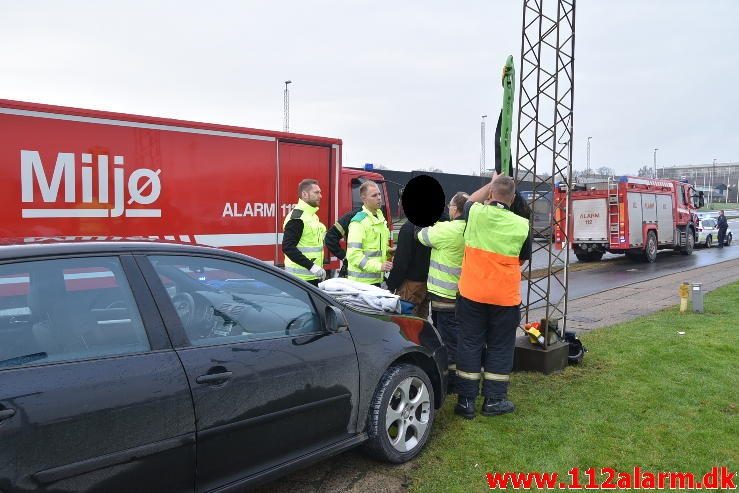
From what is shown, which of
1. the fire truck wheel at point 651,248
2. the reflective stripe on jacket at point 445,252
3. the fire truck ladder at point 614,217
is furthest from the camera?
the fire truck wheel at point 651,248

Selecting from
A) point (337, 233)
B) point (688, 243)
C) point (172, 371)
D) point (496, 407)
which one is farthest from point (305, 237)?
point (688, 243)

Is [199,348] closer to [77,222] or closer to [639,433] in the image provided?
[639,433]

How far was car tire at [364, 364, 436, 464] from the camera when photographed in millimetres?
3557

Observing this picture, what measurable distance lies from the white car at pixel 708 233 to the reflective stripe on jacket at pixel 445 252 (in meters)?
24.8

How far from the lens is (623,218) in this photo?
18266 millimetres

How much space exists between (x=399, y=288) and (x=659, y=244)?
58.2ft

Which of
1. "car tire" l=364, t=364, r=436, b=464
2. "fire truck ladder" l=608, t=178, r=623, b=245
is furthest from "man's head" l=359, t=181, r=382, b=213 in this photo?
"fire truck ladder" l=608, t=178, r=623, b=245

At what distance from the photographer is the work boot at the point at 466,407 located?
4492 millimetres

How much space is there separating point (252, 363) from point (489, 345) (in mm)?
2272

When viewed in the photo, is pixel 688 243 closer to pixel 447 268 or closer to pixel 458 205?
pixel 458 205

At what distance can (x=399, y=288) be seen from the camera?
17.7 ft

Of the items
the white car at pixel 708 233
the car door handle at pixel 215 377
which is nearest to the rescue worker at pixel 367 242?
the car door handle at pixel 215 377

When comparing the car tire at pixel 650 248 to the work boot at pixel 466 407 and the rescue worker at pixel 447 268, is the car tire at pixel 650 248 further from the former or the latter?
the work boot at pixel 466 407

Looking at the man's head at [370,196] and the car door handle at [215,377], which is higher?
the man's head at [370,196]
